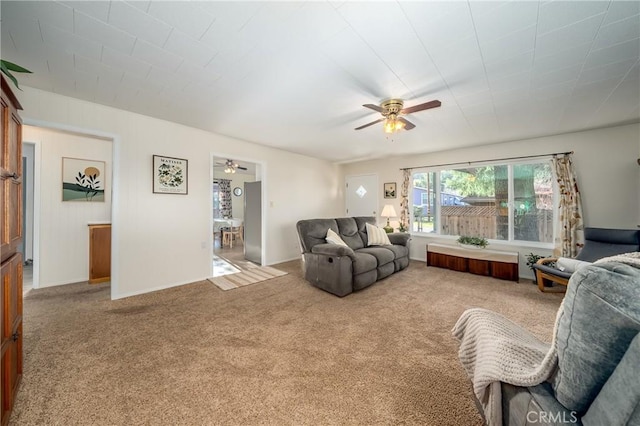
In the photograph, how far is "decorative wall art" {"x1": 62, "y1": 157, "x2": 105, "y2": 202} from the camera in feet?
11.6

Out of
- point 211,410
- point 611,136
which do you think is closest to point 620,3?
point 611,136

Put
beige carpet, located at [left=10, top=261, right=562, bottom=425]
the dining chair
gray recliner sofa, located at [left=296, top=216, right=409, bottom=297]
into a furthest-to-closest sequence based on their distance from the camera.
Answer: the dining chair < gray recliner sofa, located at [left=296, top=216, right=409, bottom=297] < beige carpet, located at [left=10, top=261, right=562, bottom=425]

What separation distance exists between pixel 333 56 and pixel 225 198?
24.5 feet

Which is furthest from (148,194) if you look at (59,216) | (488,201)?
(488,201)

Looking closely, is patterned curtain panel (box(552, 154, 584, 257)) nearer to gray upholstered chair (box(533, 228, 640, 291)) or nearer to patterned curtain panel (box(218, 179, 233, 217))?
gray upholstered chair (box(533, 228, 640, 291))

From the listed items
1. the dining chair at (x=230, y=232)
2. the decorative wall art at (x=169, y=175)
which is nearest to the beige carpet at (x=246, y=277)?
the decorative wall art at (x=169, y=175)

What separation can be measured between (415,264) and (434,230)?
3.13ft

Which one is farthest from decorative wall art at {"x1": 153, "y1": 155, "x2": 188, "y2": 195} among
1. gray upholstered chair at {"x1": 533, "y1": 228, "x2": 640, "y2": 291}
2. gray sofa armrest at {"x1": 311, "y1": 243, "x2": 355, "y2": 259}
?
gray upholstered chair at {"x1": 533, "y1": 228, "x2": 640, "y2": 291}

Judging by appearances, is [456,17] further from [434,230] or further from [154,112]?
[434,230]

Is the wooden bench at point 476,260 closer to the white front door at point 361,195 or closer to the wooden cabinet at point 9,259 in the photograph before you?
the white front door at point 361,195

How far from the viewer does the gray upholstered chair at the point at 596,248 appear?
9.75 feet

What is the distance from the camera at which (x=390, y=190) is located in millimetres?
5824

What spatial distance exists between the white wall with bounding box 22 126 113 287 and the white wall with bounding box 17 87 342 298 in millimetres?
1172

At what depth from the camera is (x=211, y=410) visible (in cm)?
138
